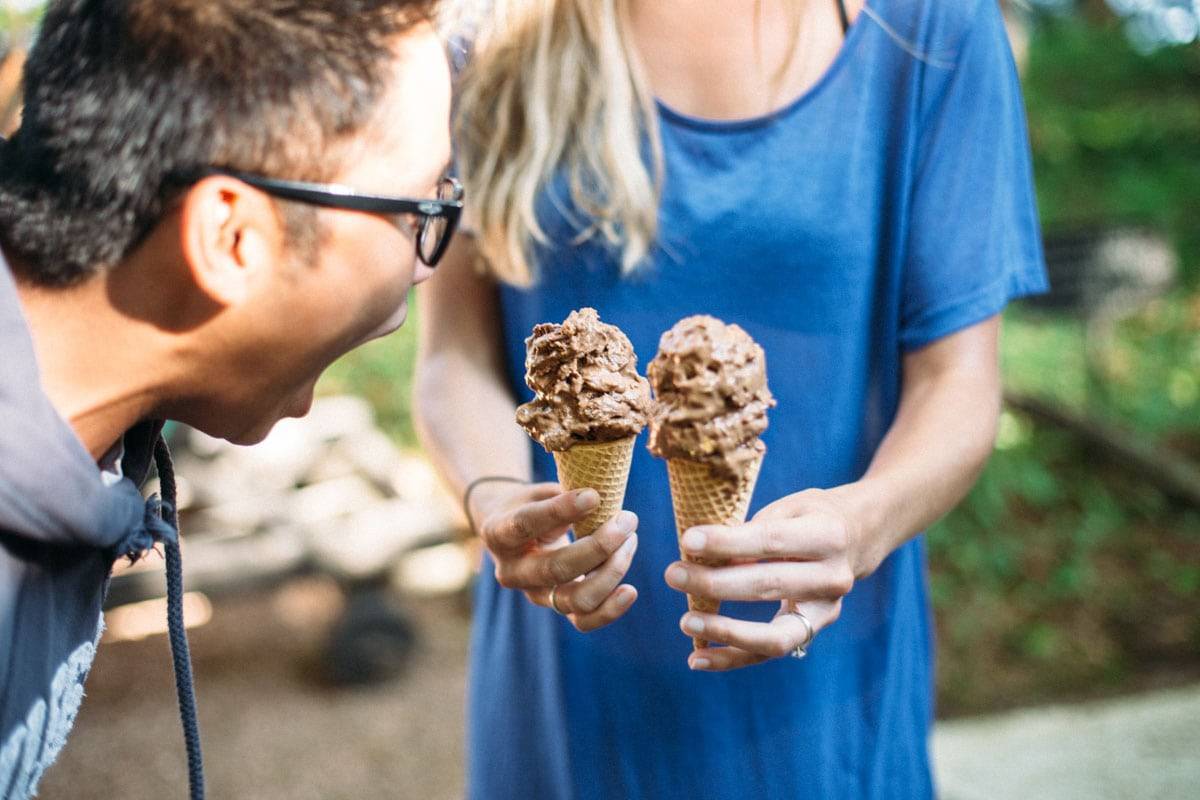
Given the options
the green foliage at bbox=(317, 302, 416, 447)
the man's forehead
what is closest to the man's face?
the man's forehead

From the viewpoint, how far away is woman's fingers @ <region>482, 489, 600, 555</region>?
1233 mm

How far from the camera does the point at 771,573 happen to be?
1.17 m

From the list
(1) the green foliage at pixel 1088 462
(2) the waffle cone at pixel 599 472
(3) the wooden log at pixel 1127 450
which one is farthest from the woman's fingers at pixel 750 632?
(3) the wooden log at pixel 1127 450

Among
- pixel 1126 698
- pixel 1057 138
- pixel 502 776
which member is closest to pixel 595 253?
pixel 502 776

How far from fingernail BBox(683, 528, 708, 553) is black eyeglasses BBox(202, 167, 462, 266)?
0.48 meters

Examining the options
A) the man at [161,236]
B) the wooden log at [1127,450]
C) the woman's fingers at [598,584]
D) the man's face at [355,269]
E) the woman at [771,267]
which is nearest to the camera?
the man at [161,236]

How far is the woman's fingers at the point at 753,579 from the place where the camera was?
1.15 meters

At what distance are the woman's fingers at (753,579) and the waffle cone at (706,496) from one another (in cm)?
5

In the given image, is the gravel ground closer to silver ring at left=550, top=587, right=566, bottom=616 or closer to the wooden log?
silver ring at left=550, top=587, right=566, bottom=616

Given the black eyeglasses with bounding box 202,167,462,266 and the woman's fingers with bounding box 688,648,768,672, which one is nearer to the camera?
the black eyeglasses with bounding box 202,167,462,266

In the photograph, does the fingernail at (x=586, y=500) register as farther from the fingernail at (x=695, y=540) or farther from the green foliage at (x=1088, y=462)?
the green foliage at (x=1088, y=462)

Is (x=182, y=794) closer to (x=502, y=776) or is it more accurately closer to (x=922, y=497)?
(x=502, y=776)

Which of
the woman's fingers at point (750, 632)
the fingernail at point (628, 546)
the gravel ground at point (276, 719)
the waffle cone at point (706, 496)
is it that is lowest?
the gravel ground at point (276, 719)

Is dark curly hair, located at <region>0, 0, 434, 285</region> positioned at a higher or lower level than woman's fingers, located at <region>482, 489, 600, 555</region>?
higher
